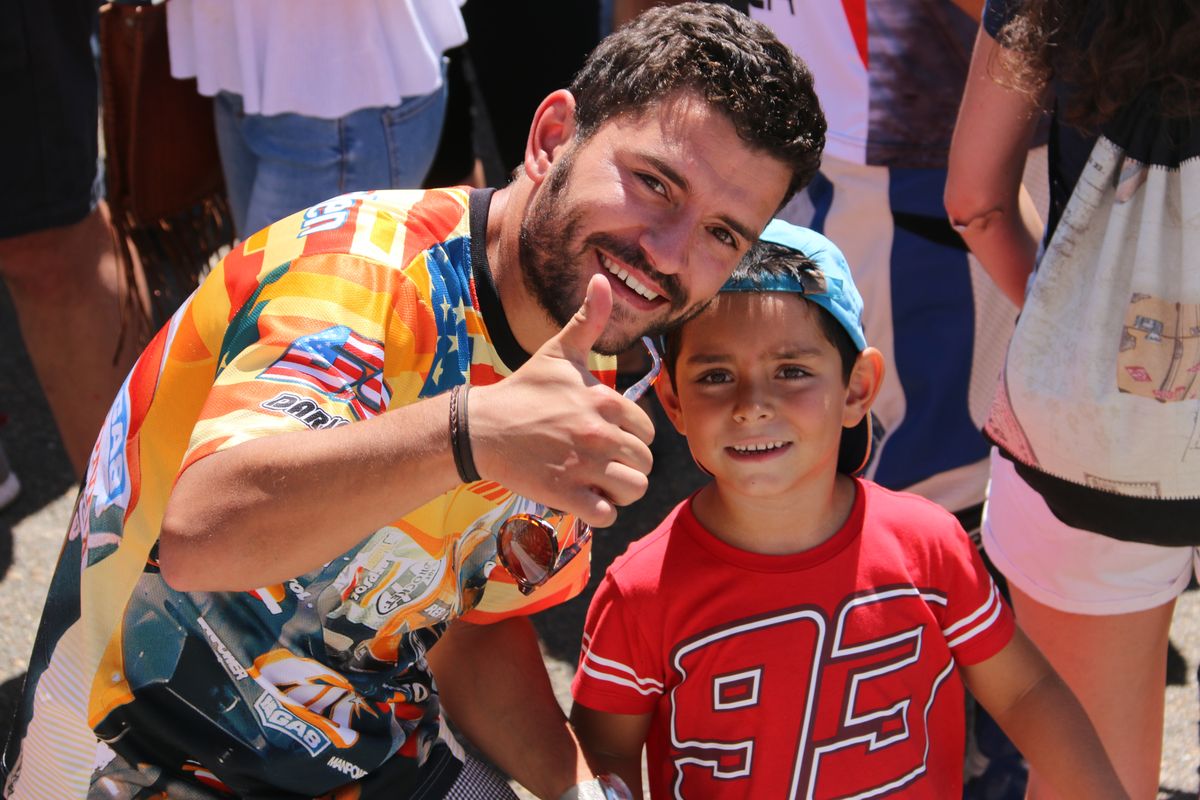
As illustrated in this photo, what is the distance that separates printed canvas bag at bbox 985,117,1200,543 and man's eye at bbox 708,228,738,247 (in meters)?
0.53

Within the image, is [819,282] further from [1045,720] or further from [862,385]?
[1045,720]

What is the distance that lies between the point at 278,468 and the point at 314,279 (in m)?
0.31

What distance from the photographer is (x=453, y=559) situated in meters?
1.86

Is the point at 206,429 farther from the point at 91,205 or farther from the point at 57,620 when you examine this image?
the point at 91,205

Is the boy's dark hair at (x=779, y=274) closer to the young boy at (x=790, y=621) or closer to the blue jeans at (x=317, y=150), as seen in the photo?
the young boy at (x=790, y=621)

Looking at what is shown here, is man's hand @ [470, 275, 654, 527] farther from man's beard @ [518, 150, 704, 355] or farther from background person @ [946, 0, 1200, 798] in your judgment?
background person @ [946, 0, 1200, 798]

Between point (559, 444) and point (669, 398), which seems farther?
point (669, 398)

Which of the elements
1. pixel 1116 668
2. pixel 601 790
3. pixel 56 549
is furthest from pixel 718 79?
pixel 56 549

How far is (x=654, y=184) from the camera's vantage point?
1.71 metres

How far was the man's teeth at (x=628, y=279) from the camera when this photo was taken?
1687mm

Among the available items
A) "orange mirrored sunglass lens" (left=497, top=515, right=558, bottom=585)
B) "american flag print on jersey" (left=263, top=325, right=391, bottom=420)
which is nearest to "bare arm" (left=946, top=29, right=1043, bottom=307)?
"orange mirrored sunglass lens" (left=497, top=515, right=558, bottom=585)

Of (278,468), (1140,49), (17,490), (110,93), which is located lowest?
(17,490)

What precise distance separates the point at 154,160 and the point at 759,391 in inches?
67.9

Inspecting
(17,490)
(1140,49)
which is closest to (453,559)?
(1140,49)
